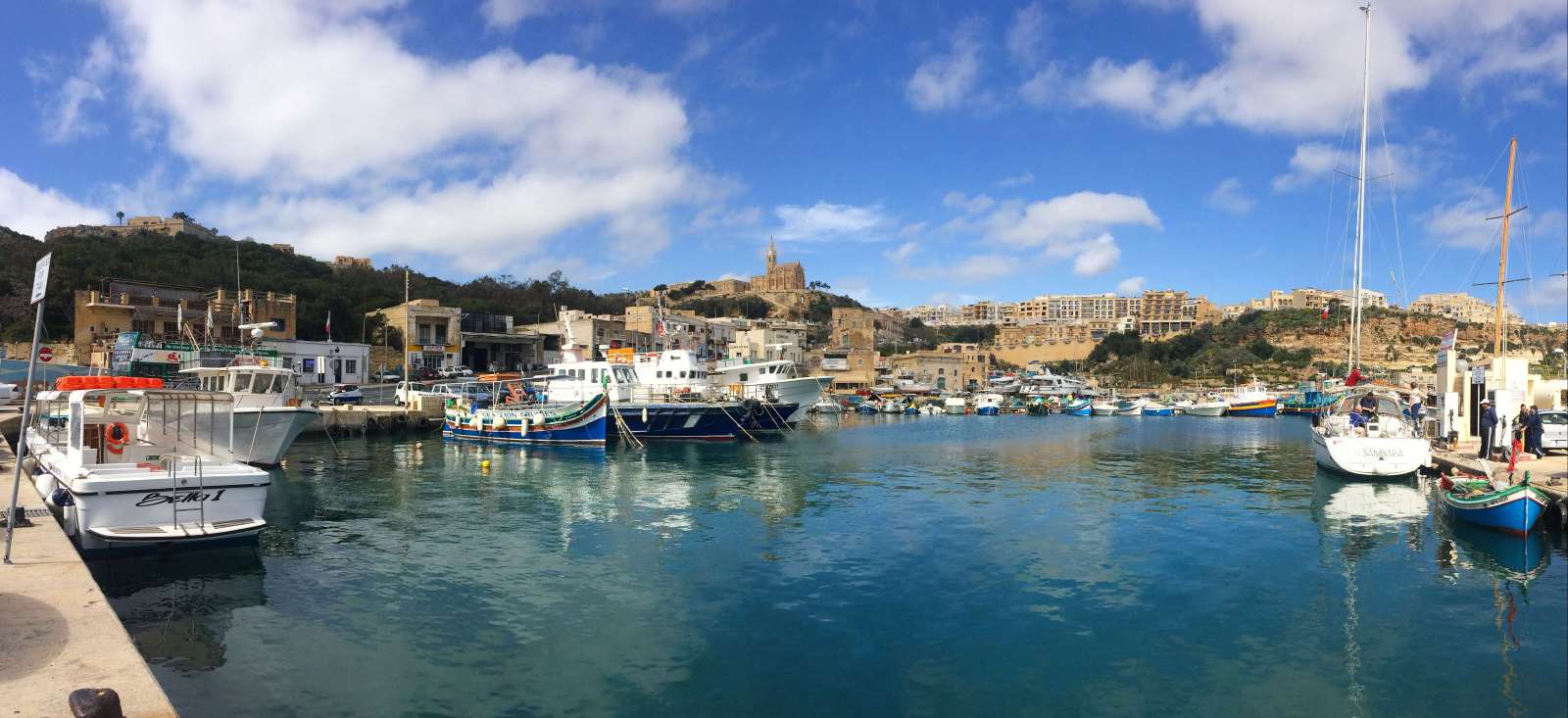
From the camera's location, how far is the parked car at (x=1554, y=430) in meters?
21.9

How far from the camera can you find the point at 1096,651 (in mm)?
9859

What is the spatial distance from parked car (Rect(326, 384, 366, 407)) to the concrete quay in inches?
1515

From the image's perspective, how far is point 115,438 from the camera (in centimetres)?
1438

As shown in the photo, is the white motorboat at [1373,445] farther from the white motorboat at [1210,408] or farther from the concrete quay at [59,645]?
the white motorboat at [1210,408]

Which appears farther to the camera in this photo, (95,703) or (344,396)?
(344,396)

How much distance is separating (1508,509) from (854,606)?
1274 cm

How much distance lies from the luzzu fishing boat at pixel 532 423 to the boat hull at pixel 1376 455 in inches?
998

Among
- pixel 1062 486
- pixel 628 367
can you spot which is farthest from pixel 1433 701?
pixel 628 367

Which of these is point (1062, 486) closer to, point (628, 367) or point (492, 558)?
point (492, 558)

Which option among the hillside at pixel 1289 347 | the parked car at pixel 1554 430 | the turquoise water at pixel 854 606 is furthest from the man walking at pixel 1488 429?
the hillside at pixel 1289 347

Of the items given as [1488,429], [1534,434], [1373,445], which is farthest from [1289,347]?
[1488,429]

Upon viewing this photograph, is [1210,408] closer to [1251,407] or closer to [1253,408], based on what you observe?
[1251,407]

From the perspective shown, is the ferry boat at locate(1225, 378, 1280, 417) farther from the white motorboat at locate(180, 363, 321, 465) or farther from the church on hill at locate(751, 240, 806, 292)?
the church on hill at locate(751, 240, 806, 292)

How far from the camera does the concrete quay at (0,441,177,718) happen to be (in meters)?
5.79
